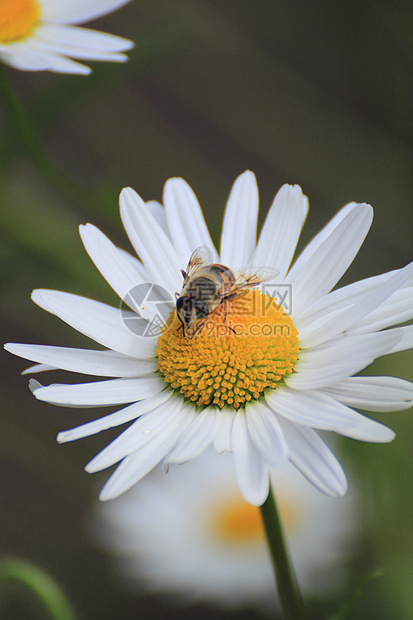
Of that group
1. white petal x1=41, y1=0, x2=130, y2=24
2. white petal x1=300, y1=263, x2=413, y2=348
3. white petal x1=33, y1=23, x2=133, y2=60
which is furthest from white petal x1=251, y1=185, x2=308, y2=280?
white petal x1=41, y1=0, x2=130, y2=24

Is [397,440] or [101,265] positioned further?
[397,440]

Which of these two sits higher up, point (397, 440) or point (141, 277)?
point (141, 277)

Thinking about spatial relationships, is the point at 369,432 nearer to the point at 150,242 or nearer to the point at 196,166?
the point at 150,242

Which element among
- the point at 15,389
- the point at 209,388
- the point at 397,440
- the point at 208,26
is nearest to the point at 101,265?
the point at 209,388

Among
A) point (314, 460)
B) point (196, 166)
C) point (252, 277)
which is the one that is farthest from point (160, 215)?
point (196, 166)

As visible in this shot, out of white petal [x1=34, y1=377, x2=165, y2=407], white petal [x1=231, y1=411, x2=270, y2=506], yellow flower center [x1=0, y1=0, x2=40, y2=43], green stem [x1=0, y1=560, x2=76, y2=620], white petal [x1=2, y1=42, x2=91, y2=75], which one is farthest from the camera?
yellow flower center [x1=0, y1=0, x2=40, y2=43]

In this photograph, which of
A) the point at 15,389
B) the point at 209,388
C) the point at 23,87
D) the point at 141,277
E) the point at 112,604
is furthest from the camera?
the point at 23,87

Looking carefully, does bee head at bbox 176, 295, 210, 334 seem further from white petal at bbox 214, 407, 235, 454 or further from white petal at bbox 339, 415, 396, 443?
white petal at bbox 339, 415, 396, 443

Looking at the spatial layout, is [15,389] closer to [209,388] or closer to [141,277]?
[141,277]
